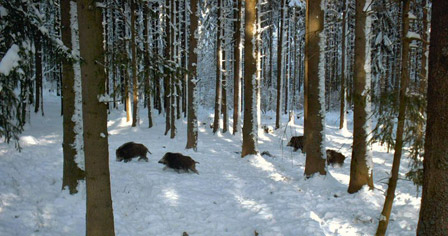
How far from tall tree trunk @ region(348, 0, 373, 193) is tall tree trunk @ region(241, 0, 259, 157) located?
16.0ft

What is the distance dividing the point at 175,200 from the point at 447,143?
19.0ft

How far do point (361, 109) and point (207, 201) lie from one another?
14.4 ft

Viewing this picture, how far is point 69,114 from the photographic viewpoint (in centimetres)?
661

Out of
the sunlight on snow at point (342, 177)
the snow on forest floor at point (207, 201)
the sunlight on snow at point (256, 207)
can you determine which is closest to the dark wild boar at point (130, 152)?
the snow on forest floor at point (207, 201)

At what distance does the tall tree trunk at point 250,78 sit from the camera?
36.3ft

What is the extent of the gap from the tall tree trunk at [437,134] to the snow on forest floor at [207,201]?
2.53 meters

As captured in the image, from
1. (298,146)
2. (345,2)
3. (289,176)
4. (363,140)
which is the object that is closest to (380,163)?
(298,146)

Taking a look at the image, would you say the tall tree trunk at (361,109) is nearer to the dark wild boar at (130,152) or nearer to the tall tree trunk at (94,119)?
the tall tree trunk at (94,119)

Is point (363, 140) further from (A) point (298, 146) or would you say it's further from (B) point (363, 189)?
(A) point (298, 146)

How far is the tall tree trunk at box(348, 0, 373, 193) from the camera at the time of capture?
6531 mm

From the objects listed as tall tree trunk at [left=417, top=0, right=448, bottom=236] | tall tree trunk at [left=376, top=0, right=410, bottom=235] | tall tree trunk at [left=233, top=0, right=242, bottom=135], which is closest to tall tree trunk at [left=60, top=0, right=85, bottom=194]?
tall tree trunk at [left=376, top=0, right=410, bottom=235]

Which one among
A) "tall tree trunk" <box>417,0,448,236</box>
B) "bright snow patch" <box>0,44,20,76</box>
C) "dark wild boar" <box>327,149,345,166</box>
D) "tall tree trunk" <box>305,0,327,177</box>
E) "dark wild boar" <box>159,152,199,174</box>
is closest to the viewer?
"tall tree trunk" <box>417,0,448,236</box>

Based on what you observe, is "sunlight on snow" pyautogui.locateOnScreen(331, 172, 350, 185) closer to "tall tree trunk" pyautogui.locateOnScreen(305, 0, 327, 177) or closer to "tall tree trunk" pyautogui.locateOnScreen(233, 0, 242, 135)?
"tall tree trunk" pyautogui.locateOnScreen(305, 0, 327, 177)

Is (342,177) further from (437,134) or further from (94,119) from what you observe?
(94,119)
